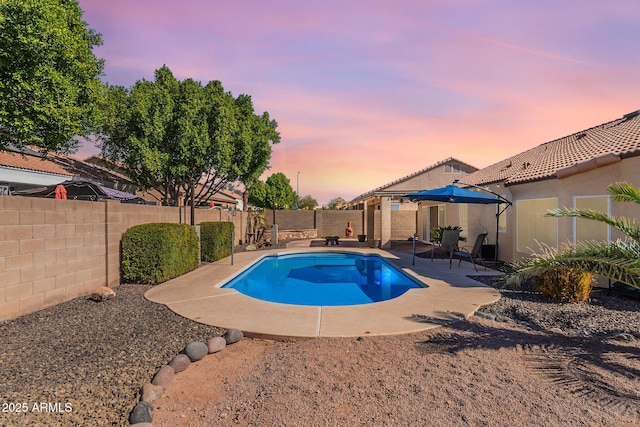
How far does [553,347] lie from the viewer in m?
4.53

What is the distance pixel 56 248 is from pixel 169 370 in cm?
461

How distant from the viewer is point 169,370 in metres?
3.77

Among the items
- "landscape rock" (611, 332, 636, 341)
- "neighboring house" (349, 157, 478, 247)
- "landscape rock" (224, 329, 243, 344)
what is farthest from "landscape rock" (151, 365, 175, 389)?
"neighboring house" (349, 157, 478, 247)

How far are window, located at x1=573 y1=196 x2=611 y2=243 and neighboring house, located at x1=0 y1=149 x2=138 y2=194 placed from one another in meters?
20.6

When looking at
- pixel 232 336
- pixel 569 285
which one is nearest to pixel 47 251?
pixel 232 336

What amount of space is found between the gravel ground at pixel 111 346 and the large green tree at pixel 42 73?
8123mm

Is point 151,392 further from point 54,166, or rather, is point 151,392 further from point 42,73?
point 54,166

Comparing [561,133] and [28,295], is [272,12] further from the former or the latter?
[561,133]

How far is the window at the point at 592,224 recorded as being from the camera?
8547mm

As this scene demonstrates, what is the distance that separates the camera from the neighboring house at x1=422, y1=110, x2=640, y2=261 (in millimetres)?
8039

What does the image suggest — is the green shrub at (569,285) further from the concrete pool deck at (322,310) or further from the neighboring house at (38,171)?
the neighboring house at (38,171)

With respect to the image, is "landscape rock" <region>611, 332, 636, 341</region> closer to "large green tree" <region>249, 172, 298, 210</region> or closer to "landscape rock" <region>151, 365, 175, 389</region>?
"landscape rock" <region>151, 365, 175, 389</region>

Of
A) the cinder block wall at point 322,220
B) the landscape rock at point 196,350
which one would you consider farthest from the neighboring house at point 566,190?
the cinder block wall at point 322,220

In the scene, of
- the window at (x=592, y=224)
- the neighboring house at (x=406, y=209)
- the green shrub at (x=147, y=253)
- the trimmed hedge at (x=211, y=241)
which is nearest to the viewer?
the green shrub at (x=147, y=253)
